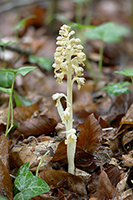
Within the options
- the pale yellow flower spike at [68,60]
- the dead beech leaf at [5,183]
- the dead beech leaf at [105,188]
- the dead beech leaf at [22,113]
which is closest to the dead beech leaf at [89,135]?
the pale yellow flower spike at [68,60]

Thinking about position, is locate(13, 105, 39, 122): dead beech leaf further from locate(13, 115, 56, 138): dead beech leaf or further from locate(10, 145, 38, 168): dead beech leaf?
locate(10, 145, 38, 168): dead beech leaf

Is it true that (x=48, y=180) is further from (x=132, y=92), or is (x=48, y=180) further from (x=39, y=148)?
(x=132, y=92)

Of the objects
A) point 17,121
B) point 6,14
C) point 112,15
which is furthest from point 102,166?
point 6,14

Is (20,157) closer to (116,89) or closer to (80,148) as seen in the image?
(80,148)

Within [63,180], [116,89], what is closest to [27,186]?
[63,180]

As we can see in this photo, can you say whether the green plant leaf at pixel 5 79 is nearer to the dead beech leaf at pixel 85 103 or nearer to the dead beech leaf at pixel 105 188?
the dead beech leaf at pixel 85 103
